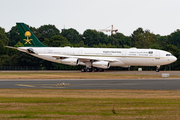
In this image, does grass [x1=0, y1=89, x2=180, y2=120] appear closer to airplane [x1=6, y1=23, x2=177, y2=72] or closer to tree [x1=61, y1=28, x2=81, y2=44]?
airplane [x1=6, y1=23, x2=177, y2=72]

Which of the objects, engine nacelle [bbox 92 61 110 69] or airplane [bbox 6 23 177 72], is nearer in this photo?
airplane [bbox 6 23 177 72]

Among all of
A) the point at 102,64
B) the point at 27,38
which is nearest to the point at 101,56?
the point at 102,64

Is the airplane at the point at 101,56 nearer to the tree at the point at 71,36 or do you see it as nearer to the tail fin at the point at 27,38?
the tail fin at the point at 27,38

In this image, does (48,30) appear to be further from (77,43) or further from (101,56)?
(101,56)

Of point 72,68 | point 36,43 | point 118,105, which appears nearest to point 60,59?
point 36,43

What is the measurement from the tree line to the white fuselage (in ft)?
39.1

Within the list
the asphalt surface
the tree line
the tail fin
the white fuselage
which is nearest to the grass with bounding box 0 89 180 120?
the asphalt surface

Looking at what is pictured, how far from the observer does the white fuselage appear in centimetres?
5356

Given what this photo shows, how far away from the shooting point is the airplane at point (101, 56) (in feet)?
176

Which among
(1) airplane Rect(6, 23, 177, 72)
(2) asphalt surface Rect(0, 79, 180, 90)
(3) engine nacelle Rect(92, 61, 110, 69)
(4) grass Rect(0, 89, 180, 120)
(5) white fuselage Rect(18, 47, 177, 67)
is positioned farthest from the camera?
(3) engine nacelle Rect(92, 61, 110, 69)

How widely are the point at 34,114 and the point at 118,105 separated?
4.71 meters

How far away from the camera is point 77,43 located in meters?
117

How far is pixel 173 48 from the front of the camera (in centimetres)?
7188

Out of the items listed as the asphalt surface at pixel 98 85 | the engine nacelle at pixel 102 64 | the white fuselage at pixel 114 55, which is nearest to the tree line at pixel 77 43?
the white fuselage at pixel 114 55
